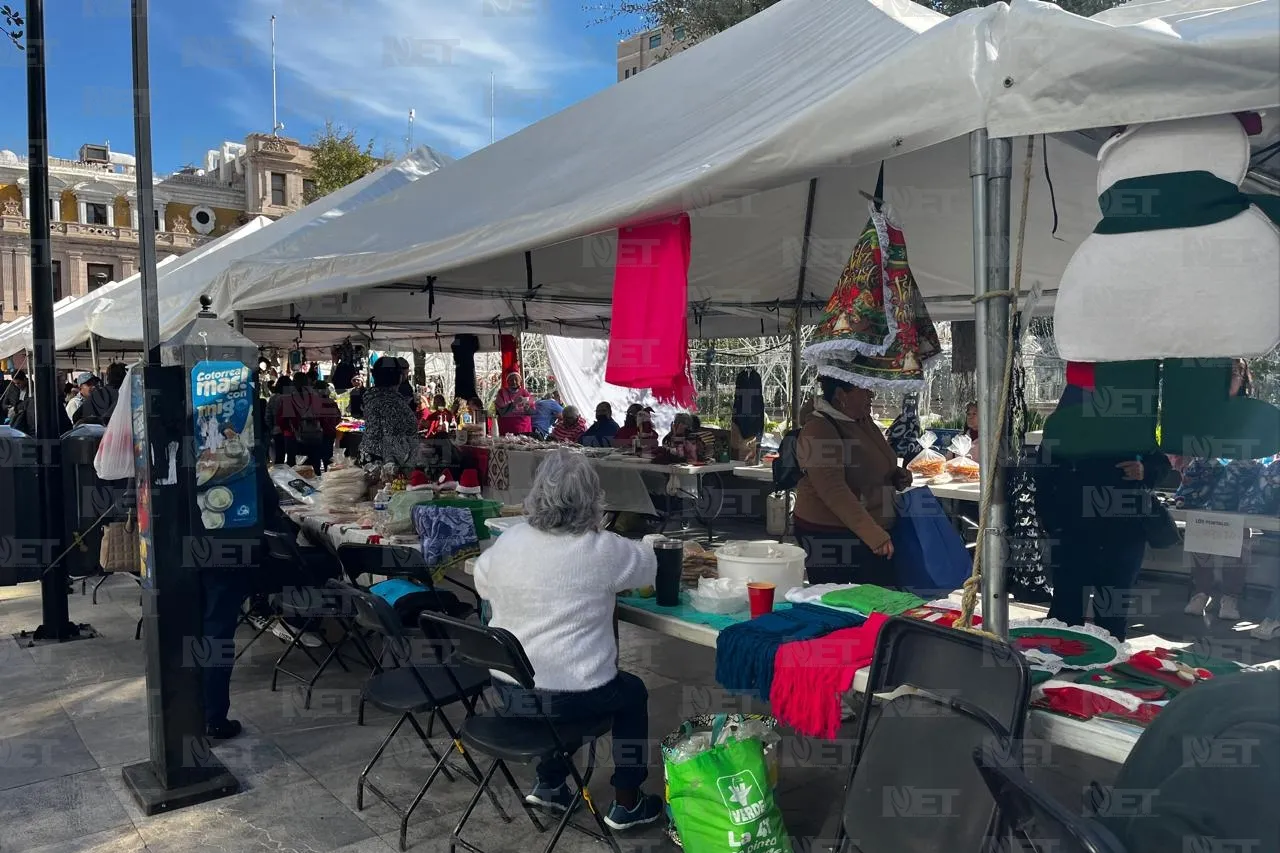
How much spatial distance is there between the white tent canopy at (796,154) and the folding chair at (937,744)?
1234 mm

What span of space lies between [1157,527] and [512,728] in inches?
118

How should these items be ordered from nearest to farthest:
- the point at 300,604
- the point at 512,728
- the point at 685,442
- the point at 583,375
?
1. the point at 512,728
2. the point at 300,604
3. the point at 685,442
4. the point at 583,375

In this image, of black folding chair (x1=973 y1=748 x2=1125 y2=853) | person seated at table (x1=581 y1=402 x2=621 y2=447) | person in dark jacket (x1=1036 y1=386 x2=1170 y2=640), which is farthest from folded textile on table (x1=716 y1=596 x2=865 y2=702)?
person seated at table (x1=581 y1=402 x2=621 y2=447)

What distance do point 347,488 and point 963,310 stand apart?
492 centimetres

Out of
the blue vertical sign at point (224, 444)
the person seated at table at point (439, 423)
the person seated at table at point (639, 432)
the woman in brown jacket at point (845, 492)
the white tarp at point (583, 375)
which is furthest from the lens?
the white tarp at point (583, 375)

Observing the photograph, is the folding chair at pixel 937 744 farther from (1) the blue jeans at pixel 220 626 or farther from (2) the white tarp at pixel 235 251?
(2) the white tarp at pixel 235 251

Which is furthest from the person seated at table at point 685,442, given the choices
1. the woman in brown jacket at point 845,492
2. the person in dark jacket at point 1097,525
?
the person in dark jacket at point 1097,525

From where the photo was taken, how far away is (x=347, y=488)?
5734 millimetres

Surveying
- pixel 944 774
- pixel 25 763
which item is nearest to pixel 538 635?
pixel 944 774

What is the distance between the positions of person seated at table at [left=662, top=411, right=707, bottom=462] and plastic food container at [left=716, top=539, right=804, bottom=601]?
16.3ft

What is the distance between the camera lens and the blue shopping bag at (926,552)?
371 centimetres

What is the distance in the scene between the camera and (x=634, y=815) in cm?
312

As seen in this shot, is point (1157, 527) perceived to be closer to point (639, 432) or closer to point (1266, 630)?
point (1266, 630)

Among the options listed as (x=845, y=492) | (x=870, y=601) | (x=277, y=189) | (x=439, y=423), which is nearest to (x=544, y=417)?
(x=439, y=423)
